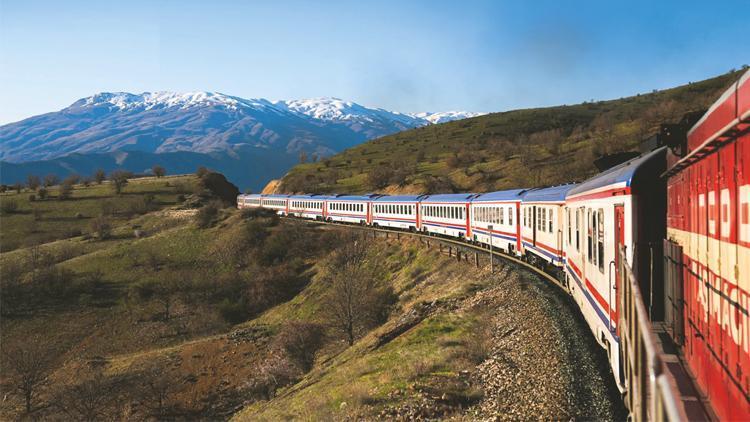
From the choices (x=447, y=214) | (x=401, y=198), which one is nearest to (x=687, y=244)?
(x=447, y=214)

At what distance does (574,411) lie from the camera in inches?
388

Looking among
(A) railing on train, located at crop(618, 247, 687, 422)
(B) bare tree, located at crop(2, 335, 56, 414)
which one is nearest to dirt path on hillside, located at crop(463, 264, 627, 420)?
(A) railing on train, located at crop(618, 247, 687, 422)

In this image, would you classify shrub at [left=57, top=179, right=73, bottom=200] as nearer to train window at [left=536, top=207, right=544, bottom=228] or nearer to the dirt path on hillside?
train window at [left=536, top=207, right=544, bottom=228]

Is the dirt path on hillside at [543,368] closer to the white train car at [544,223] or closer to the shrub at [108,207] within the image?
the white train car at [544,223]

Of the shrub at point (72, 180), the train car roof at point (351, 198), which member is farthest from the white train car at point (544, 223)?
the shrub at point (72, 180)

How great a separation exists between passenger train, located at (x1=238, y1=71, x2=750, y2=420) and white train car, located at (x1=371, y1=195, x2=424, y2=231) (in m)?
29.7

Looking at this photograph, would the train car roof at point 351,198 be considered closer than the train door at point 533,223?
No

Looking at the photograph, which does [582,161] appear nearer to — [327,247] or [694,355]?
[327,247]

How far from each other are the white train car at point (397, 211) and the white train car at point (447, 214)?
1.33 metres

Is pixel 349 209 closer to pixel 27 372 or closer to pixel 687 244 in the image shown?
pixel 27 372

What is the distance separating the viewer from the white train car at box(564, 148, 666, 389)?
7.16m

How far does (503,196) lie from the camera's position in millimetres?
27438

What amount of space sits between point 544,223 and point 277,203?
220 ft

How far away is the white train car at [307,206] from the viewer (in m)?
65.9
